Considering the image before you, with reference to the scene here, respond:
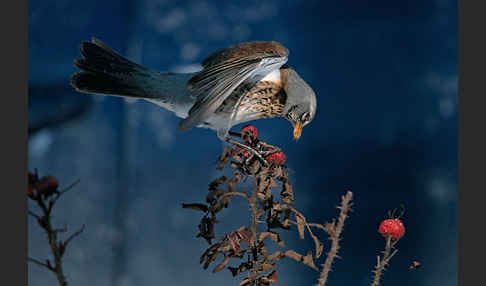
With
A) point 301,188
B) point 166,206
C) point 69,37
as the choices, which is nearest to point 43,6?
point 69,37

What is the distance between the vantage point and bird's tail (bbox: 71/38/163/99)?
1056 mm

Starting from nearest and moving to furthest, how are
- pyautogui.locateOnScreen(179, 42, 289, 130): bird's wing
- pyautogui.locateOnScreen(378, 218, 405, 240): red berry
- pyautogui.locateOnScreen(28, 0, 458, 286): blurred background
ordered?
pyautogui.locateOnScreen(179, 42, 289, 130): bird's wing < pyautogui.locateOnScreen(378, 218, 405, 240): red berry < pyautogui.locateOnScreen(28, 0, 458, 286): blurred background

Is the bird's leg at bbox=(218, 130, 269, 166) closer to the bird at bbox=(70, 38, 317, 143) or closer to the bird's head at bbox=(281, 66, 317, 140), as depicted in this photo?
the bird at bbox=(70, 38, 317, 143)

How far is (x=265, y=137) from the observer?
1.60 m

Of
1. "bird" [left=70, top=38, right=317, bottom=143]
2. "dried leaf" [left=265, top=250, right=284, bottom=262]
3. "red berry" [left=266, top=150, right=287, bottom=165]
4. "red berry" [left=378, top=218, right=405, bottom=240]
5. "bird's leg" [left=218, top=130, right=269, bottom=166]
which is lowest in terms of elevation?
"dried leaf" [left=265, top=250, right=284, bottom=262]

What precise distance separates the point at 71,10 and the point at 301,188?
930 mm

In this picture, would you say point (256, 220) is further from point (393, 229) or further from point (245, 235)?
point (393, 229)

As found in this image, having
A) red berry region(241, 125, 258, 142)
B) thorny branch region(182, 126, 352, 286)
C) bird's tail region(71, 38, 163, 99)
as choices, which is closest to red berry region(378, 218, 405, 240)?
thorny branch region(182, 126, 352, 286)

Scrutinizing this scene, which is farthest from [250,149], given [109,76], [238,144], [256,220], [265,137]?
[265,137]

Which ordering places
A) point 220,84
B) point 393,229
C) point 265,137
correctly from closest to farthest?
point 220,84 < point 393,229 < point 265,137

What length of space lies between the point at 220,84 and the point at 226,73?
36 mm

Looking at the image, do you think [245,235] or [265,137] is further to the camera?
[265,137]

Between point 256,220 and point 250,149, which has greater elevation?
point 250,149

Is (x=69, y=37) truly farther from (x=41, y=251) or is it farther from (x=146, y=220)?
(x=146, y=220)
